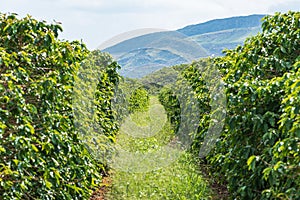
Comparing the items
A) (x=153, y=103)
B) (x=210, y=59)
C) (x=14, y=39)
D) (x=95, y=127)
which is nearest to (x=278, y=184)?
(x=14, y=39)

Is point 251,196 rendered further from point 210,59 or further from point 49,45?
point 210,59

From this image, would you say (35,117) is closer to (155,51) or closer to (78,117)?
(78,117)

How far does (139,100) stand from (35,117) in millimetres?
11435

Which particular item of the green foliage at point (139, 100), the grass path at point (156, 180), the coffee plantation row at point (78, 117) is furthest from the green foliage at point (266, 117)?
the green foliage at point (139, 100)

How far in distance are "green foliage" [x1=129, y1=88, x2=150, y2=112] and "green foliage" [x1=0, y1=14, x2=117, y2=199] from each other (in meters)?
8.81

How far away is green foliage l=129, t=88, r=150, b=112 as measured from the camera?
14.1 meters

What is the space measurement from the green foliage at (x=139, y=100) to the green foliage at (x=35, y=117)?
881cm

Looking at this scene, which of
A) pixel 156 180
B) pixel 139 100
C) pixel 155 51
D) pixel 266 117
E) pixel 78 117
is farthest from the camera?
pixel 139 100

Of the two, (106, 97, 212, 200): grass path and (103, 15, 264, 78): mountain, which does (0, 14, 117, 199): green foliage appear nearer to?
(106, 97, 212, 200): grass path

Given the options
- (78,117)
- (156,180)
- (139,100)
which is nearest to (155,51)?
(156,180)

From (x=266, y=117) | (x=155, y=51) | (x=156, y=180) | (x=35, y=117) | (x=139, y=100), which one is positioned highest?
(x=155, y=51)

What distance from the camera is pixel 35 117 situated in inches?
153

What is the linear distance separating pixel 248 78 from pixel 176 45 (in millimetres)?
3950

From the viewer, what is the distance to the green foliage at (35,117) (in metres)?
3.42
